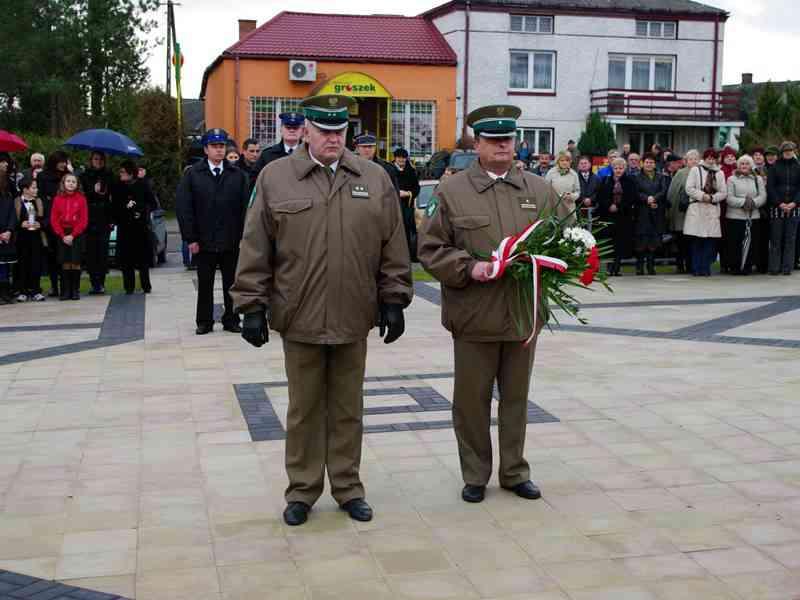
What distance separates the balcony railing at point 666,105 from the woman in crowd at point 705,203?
23198 millimetres

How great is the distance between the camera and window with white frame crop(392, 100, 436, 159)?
38.7 m

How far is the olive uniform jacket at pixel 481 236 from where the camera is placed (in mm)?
5766

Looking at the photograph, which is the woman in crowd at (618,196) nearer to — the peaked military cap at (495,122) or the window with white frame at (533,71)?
the peaked military cap at (495,122)

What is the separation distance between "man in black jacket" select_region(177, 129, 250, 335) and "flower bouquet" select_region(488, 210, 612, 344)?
603 centimetres

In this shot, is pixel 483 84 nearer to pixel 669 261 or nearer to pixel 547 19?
pixel 547 19

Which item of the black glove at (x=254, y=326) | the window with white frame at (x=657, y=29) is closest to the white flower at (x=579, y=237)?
the black glove at (x=254, y=326)

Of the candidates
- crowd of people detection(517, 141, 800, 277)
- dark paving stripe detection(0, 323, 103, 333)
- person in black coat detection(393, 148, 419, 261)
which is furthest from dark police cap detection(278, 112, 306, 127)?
person in black coat detection(393, 148, 419, 261)

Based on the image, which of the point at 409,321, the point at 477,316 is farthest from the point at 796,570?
the point at 409,321

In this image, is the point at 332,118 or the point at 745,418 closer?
the point at 332,118

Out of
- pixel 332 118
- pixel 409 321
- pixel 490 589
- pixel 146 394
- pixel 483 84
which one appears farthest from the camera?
pixel 483 84

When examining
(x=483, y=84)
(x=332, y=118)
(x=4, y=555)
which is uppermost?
(x=483, y=84)

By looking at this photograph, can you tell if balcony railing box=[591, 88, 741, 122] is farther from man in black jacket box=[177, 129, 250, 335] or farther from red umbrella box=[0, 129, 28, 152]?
man in black jacket box=[177, 129, 250, 335]

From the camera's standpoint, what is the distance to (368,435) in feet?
23.7

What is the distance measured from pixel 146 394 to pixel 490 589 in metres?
4.57
